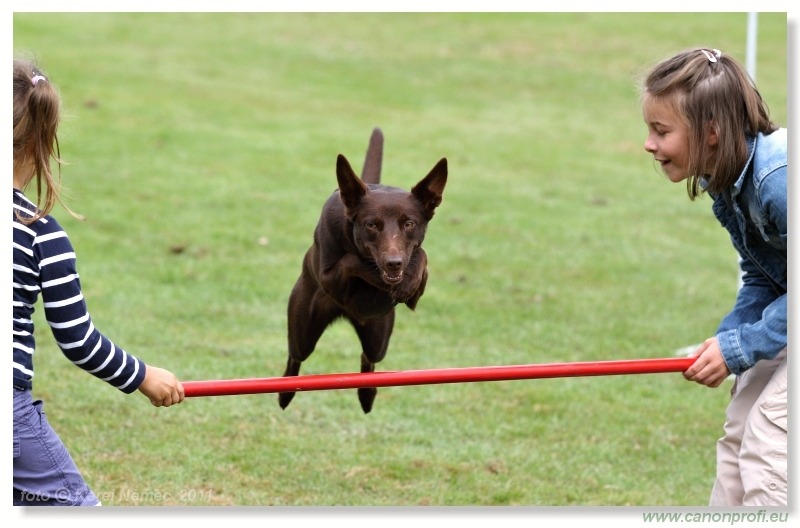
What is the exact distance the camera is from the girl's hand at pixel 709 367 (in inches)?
150

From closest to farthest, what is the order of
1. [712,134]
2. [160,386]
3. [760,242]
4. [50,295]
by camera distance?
[50,295] → [160,386] → [712,134] → [760,242]

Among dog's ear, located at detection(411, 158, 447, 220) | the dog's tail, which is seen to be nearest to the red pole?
dog's ear, located at detection(411, 158, 447, 220)

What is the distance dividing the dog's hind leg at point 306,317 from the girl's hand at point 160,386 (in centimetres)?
96

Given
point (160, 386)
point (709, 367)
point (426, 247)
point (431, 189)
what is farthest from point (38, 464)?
point (426, 247)

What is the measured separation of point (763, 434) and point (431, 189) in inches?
55.8

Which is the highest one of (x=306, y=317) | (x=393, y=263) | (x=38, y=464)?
(x=393, y=263)

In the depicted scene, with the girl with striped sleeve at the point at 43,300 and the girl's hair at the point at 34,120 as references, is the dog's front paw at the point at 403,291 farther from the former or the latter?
the girl's hair at the point at 34,120

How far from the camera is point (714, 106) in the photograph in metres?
3.68

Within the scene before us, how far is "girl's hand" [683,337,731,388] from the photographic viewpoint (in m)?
3.82

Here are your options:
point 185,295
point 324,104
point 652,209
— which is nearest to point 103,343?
point 185,295

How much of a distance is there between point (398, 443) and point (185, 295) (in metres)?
3.05

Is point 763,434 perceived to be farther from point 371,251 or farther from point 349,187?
point 349,187

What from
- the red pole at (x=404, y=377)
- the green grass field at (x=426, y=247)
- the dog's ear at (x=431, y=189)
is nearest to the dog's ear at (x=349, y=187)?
the dog's ear at (x=431, y=189)
